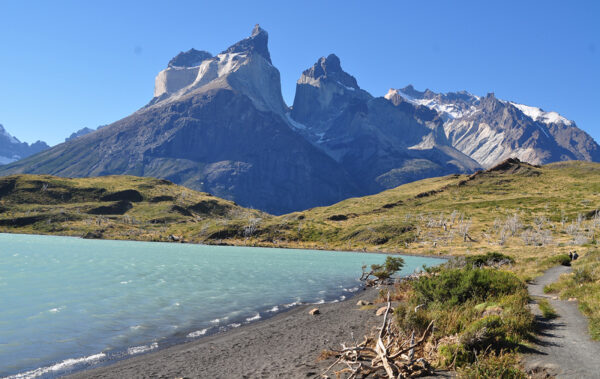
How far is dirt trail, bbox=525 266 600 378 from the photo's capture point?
396 inches

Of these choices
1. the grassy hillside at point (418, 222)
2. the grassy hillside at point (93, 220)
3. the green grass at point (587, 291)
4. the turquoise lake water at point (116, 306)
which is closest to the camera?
the green grass at point (587, 291)

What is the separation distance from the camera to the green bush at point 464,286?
19.1 m

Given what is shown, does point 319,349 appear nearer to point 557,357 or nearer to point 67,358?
point 557,357

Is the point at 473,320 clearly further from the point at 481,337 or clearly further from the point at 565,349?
the point at 481,337

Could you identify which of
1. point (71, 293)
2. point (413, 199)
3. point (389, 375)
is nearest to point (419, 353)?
point (389, 375)

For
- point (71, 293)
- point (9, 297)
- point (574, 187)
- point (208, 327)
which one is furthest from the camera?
point (574, 187)

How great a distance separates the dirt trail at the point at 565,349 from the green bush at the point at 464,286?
9.33 feet

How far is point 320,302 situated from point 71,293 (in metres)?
22.5

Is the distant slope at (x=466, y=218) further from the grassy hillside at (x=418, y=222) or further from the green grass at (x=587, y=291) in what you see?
the green grass at (x=587, y=291)

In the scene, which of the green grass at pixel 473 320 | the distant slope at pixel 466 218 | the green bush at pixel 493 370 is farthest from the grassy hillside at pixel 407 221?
the green bush at pixel 493 370

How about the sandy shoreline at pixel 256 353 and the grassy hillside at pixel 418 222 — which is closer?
the sandy shoreline at pixel 256 353

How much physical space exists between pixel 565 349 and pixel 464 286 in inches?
286

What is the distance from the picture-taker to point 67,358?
54.3 ft

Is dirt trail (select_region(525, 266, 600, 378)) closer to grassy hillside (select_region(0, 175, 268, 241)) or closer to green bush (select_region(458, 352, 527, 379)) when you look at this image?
green bush (select_region(458, 352, 527, 379))
